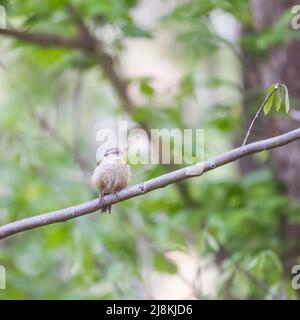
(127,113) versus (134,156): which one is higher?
A: (127,113)

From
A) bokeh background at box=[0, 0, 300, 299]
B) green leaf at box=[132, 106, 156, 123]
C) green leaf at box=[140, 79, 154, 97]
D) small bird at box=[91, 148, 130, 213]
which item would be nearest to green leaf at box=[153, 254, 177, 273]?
bokeh background at box=[0, 0, 300, 299]

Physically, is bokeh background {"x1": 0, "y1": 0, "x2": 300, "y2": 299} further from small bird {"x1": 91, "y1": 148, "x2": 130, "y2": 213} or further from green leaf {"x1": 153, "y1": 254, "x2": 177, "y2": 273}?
small bird {"x1": 91, "y1": 148, "x2": 130, "y2": 213}

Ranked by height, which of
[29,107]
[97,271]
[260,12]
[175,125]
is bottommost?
[97,271]

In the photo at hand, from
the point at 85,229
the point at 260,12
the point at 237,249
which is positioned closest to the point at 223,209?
the point at 237,249

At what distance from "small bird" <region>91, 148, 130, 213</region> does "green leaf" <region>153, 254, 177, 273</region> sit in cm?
228

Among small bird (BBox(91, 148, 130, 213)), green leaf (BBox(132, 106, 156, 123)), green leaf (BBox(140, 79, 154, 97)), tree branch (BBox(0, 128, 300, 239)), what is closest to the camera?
tree branch (BBox(0, 128, 300, 239))

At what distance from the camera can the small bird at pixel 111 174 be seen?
393 cm

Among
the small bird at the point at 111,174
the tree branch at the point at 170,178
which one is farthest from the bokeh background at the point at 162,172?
the tree branch at the point at 170,178

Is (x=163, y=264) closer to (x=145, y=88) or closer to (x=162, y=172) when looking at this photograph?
(x=162, y=172)

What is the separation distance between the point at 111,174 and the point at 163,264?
98.0 inches

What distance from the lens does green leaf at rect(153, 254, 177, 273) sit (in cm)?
620

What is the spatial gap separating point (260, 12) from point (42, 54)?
2332 mm

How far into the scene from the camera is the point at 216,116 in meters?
6.49

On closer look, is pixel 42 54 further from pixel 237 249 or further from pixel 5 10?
pixel 237 249
